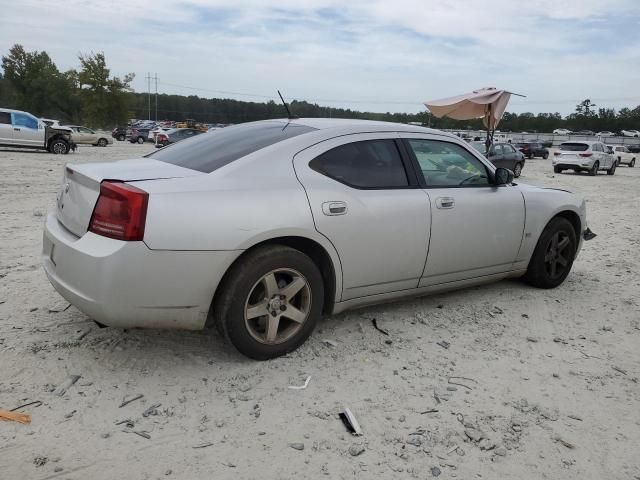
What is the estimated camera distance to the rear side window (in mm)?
3564

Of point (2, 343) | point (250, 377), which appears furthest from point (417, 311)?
point (2, 343)

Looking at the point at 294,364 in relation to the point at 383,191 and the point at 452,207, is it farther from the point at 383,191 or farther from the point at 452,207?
the point at 452,207

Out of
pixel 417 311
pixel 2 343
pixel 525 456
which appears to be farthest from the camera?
pixel 417 311

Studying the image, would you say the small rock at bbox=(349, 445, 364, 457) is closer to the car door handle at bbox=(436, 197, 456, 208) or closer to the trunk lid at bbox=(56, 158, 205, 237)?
the trunk lid at bbox=(56, 158, 205, 237)

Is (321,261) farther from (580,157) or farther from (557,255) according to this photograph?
(580,157)

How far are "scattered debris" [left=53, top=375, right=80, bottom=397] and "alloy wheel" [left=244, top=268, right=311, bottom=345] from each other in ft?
3.30

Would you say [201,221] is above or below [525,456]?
above

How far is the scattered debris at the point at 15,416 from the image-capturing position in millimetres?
2629

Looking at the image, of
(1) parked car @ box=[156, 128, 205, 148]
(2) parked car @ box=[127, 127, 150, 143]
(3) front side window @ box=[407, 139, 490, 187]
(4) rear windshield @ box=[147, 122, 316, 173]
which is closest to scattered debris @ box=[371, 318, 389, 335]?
(3) front side window @ box=[407, 139, 490, 187]

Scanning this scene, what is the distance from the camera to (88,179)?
3.12 meters

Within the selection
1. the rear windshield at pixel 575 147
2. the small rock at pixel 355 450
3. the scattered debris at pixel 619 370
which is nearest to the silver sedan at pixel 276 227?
the small rock at pixel 355 450

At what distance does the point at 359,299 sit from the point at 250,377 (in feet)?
3.20

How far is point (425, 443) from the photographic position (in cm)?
263

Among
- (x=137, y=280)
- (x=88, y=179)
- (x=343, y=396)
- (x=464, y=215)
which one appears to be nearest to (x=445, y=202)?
(x=464, y=215)
